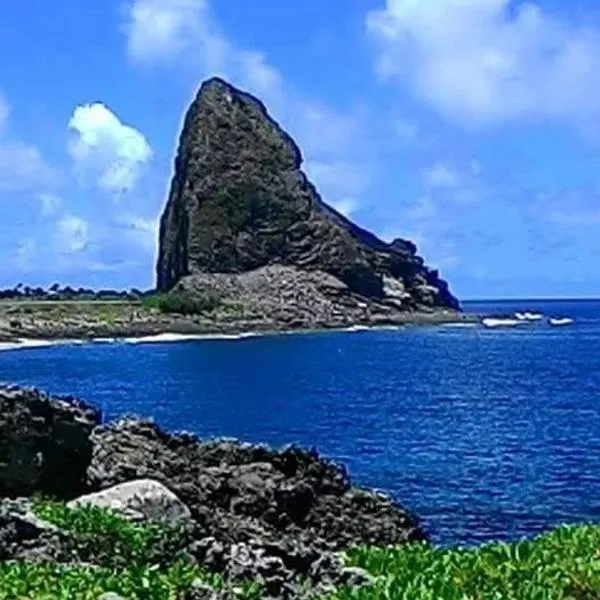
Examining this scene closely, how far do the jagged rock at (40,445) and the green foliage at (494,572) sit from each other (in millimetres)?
12413

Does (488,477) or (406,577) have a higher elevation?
(406,577)

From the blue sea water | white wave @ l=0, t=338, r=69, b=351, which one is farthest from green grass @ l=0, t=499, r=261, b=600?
white wave @ l=0, t=338, r=69, b=351

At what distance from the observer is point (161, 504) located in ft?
72.0

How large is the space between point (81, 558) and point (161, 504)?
5.44 m

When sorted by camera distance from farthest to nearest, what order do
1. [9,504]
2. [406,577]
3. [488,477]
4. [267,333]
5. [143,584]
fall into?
1. [267,333]
2. [488,477]
3. [9,504]
4. [143,584]
5. [406,577]

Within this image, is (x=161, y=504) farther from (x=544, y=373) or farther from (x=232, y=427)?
(x=544, y=373)

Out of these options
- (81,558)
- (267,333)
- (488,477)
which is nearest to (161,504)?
(81,558)

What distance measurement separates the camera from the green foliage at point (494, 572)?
10414mm

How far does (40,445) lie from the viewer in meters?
24.8

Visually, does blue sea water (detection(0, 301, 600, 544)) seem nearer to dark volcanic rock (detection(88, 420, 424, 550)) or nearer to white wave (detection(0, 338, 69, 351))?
white wave (detection(0, 338, 69, 351))

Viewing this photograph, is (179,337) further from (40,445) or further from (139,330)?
(40,445)

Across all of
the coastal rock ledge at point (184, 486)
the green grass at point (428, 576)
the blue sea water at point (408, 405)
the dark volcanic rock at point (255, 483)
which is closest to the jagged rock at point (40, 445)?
the coastal rock ledge at point (184, 486)

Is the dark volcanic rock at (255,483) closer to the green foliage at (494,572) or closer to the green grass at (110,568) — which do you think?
the green grass at (110,568)

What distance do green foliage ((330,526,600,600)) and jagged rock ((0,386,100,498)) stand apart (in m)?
12.4
